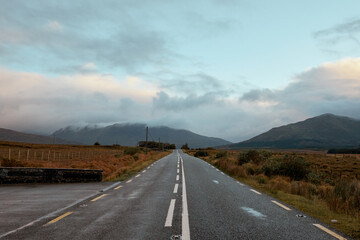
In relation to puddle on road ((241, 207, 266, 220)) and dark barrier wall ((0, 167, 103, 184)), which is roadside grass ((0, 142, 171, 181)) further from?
puddle on road ((241, 207, 266, 220))

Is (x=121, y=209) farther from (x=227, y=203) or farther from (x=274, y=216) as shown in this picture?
(x=274, y=216)

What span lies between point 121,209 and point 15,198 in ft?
14.8

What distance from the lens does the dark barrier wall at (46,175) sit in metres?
13.0

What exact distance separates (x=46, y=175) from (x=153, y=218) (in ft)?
31.1

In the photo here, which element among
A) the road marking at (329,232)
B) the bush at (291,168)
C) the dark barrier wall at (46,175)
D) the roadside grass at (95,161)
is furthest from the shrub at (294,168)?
the road marking at (329,232)

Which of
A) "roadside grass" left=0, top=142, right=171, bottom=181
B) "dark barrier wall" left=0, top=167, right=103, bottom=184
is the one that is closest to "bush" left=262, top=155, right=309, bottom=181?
"roadside grass" left=0, top=142, right=171, bottom=181

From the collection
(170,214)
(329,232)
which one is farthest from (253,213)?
(170,214)

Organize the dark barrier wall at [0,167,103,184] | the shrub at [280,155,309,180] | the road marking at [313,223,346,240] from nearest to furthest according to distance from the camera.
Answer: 1. the road marking at [313,223,346,240]
2. the dark barrier wall at [0,167,103,184]
3. the shrub at [280,155,309,180]

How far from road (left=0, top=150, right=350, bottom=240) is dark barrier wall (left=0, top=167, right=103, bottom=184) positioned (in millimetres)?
3600

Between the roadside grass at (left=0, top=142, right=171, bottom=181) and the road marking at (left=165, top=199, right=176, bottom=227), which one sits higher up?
the road marking at (left=165, top=199, right=176, bottom=227)

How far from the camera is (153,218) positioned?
6410 mm

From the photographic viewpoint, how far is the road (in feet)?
17.0

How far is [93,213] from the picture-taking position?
700 cm

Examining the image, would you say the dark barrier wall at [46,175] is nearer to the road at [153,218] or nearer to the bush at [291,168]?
the road at [153,218]
